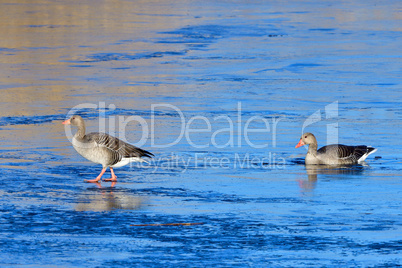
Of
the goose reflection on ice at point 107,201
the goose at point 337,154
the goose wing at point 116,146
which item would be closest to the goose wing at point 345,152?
the goose at point 337,154

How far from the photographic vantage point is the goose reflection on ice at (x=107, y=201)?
902 centimetres

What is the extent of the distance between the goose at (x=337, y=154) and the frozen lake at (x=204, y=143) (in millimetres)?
162

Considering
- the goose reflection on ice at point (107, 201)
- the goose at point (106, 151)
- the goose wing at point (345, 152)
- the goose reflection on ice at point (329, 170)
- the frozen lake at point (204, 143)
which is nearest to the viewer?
the frozen lake at point (204, 143)

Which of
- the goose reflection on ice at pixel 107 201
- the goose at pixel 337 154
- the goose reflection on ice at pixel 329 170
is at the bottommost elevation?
the goose reflection on ice at pixel 107 201

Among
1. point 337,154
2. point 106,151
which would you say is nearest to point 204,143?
point 337,154

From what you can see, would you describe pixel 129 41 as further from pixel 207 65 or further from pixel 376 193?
pixel 376 193

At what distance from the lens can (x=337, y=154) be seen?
1208cm

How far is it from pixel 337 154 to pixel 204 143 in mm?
2181

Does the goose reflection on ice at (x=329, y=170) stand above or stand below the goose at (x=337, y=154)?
below

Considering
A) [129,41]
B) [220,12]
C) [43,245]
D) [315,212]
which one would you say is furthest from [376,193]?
[220,12]

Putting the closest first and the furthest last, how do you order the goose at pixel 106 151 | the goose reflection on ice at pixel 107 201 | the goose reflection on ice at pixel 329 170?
1. the goose reflection on ice at pixel 107 201
2. the goose at pixel 106 151
3. the goose reflection on ice at pixel 329 170

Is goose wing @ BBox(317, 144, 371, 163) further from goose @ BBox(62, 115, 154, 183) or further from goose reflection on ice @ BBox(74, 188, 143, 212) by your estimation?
goose reflection on ice @ BBox(74, 188, 143, 212)

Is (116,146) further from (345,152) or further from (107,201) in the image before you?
(345,152)

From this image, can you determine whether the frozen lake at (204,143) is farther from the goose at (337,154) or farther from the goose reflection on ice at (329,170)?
the goose at (337,154)
